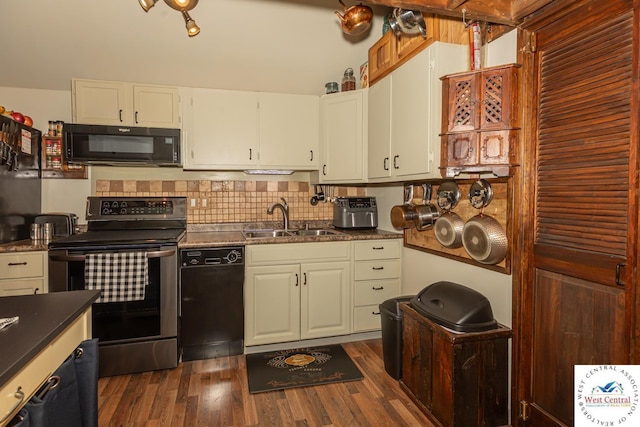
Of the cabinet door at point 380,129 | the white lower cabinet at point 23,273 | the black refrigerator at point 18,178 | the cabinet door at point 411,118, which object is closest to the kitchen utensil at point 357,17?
the cabinet door at point 411,118

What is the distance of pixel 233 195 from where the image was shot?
3.25 meters

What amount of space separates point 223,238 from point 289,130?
3.56 feet

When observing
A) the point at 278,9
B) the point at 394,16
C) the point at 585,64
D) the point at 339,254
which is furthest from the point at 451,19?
the point at 339,254

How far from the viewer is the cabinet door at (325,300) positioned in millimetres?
2760

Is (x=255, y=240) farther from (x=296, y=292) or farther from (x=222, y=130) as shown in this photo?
(x=222, y=130)

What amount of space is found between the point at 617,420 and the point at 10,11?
3.77m

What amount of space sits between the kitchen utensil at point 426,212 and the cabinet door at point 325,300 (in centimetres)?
70

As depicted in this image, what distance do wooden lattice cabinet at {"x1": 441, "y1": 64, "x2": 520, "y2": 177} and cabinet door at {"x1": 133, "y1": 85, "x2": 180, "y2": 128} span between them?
2090mm

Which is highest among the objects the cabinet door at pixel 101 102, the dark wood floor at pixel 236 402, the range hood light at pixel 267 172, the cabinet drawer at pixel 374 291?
the cabinet door at pixel 101 102

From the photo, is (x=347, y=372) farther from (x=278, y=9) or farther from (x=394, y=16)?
(x=278, y=9)

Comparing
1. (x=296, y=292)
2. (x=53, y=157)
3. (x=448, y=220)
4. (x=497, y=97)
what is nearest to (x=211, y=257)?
(x=296, y=292)

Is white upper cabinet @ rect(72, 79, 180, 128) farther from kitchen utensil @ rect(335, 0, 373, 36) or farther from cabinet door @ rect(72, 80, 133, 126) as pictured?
kitchen utensil @ rect(335, 0, 373, 36)

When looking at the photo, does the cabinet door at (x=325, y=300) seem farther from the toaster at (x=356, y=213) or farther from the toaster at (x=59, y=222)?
the toaster at (x=59, y=222)

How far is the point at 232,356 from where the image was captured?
2.65 metres
